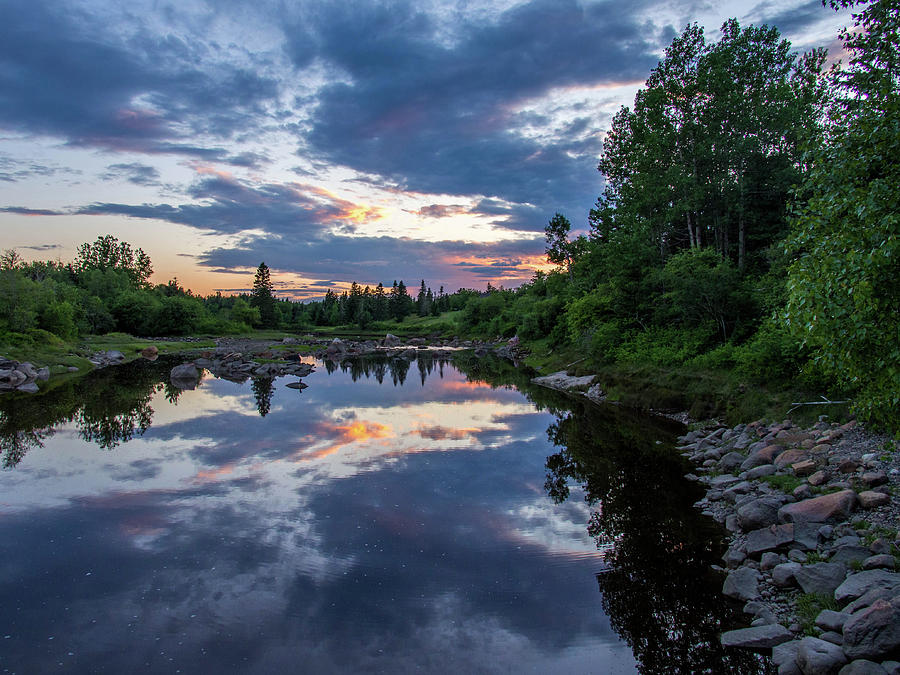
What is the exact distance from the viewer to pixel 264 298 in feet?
465

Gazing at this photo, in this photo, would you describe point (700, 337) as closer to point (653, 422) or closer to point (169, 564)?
point (653, 422)

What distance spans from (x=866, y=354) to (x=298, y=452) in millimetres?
19810

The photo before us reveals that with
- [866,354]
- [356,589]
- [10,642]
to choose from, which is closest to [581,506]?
[356,589]

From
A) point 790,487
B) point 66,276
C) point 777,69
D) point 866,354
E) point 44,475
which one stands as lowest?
point 44,475

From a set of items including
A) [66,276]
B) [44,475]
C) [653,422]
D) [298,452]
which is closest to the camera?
[44,475]

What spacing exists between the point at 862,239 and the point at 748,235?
3170 centimetres

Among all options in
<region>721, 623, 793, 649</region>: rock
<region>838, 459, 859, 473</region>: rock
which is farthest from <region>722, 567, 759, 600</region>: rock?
<region>838, 459, 859, 473</region>: rock

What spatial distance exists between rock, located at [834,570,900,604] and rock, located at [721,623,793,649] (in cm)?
121

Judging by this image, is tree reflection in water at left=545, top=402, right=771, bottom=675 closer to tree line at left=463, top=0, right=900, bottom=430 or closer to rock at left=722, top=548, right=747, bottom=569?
rock at left=722, top=548, right=747, bottom=569

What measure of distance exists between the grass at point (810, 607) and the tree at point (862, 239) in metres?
3.36

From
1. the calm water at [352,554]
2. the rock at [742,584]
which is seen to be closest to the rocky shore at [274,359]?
the calm water at [352,554]

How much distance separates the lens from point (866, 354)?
759 cm

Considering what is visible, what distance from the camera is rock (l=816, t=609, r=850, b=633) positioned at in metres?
7.49

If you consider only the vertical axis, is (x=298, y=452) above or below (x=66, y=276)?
below
